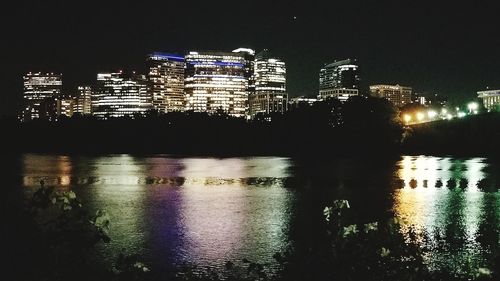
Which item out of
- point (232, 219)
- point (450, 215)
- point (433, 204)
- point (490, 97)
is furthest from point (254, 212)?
point (490, 97)

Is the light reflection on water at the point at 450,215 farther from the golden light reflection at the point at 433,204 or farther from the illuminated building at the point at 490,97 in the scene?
the illuminated building at the point at 490,97

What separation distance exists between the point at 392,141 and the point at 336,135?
10.1 metres

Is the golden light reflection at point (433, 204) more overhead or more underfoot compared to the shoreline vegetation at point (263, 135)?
more underfoot

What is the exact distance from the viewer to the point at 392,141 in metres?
98.0

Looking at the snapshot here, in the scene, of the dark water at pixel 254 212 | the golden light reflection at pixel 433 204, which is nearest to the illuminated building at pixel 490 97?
the dark water at pixel 254 212

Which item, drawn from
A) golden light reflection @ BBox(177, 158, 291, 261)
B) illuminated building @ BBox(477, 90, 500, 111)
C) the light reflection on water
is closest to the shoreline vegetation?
illuminated building @ BBox(477, 90, 500, 111)

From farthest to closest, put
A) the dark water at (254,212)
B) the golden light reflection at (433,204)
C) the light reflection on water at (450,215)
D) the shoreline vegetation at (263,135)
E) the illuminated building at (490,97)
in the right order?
the illuminated building at (490,97) < the shoreline vegetation at (263,135) < the golden light reflection at (433,204) < the dark water at (254,212) < the light reflection on water at (450,215)

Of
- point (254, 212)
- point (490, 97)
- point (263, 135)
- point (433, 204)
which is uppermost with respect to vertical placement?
point (490, 97)

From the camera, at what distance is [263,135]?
111875mm

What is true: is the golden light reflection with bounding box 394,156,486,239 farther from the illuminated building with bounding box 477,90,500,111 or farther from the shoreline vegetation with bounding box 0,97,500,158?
the illuminated building with bounding box 477,90,500,111

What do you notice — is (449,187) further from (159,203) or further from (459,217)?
(159,203)

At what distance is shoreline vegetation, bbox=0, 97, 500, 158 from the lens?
3866 inches

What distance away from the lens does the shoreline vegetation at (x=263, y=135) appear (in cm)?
9819

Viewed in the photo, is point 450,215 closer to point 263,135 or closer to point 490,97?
point 263,135
